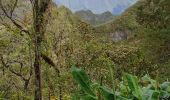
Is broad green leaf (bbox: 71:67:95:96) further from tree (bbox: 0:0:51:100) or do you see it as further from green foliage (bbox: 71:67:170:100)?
tree (bbox: 0:0:51:100)

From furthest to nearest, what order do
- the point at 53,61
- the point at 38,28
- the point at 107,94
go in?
the point at 53,61
the point at 38,28
the point at 107,94

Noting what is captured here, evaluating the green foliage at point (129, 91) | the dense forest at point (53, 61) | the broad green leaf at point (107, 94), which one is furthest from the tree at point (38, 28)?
the broad green leaf at point (107, 94)

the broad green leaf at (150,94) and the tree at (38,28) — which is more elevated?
the tree at (38,28)

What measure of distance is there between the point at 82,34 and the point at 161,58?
65.9ft

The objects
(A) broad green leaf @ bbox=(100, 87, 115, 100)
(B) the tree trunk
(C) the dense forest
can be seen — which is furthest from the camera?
(B) the tree trunk

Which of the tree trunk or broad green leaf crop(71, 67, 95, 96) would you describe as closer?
broad green leaf crop(71, 67, 95, 96)

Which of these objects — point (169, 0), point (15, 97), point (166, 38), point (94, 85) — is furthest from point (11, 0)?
point (169, 0)

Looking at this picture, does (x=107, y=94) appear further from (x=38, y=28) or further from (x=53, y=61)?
(x=53, y=61)

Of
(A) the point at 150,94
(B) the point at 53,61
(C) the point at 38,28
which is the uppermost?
(C) the point at 38,28

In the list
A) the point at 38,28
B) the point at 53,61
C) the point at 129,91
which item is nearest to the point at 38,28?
the point at 38,28

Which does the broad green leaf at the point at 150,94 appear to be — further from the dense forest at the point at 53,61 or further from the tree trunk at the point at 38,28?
the tree trunk at the point at 38,28

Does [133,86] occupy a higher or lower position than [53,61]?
lower

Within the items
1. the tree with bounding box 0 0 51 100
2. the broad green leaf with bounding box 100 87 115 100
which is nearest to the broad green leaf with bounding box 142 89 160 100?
the broad green leaf with bounding box 100 87 115 100

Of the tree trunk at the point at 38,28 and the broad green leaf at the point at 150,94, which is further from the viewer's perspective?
the tree trunk at the point at 38,28
